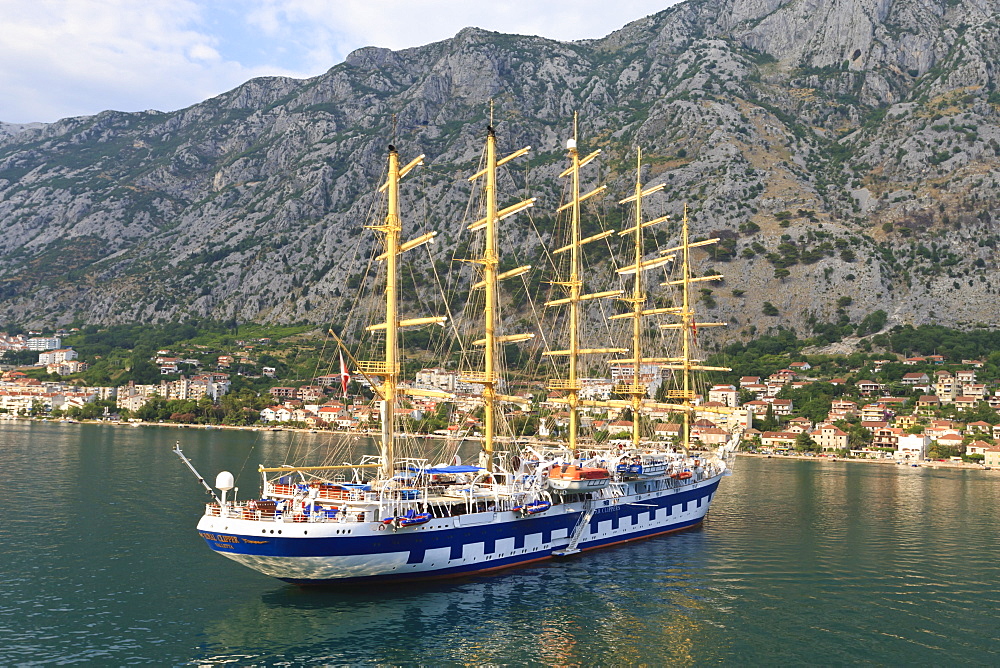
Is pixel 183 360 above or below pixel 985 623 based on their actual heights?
above

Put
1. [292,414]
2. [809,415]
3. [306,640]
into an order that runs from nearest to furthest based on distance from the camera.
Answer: [306,640] < [809,415] < [292,414]

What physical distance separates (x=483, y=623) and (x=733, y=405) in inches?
5410

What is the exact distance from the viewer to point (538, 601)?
33.4m

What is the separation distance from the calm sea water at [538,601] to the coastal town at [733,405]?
64.6 m

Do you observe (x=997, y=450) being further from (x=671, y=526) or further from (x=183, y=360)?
(x=183, y=360)

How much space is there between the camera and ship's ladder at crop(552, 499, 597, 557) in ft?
137

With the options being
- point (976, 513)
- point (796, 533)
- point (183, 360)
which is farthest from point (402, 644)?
point (183, 360)

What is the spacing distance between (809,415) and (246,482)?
11454cm

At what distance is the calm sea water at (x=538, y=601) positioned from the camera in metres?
27.1

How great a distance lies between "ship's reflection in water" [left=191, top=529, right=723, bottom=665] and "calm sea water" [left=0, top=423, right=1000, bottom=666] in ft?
0.34

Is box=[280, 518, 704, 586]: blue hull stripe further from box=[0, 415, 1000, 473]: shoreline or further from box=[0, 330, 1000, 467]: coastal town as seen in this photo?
box=[0, 330, 1000, 467]: coastal town

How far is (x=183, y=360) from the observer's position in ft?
648

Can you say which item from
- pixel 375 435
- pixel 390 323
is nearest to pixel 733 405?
pixel 375 435

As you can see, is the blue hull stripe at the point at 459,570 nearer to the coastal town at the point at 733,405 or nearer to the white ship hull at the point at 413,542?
the white ship hull at the point at 413,542
